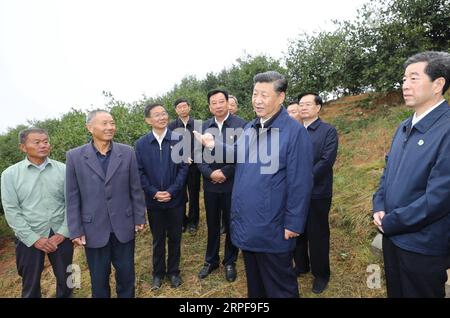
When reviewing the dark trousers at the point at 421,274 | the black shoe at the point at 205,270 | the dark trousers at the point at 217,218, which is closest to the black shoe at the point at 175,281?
the black shoe at the point at 205,270

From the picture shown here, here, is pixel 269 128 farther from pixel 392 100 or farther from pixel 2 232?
pixel 392 100

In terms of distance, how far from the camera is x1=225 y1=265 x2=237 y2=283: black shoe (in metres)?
3.86

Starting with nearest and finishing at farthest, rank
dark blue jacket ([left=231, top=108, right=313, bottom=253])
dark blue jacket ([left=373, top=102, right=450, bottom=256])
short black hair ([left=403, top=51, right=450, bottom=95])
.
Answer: dark blue jacket ([left=373, top=102, right=450, bottom=256])
short black hair ([left=403, top=51, right=450, bottom=95])
dark blue jacket ([left=231, top=108, right=313, bottom=253])

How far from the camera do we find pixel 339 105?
37.6 ft

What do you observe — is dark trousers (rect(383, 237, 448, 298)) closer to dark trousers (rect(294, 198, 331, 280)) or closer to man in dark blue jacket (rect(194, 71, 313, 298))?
man in dark blue jacket (rect(194, 71, 313, 298))

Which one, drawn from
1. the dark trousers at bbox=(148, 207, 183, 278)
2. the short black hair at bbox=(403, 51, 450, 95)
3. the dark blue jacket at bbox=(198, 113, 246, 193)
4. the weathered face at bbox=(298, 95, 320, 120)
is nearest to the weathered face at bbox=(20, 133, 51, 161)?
the dark trousers at bbox=(148, 207, 183, 278)

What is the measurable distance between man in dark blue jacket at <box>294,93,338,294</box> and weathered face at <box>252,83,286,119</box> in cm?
Result: 86

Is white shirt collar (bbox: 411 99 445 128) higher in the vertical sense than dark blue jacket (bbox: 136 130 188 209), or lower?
higher

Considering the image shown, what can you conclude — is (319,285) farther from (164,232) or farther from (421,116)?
(421,116)

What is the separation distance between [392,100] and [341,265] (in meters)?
7.35

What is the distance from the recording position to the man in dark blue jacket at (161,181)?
12.2ft

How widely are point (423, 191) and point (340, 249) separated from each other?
250cm

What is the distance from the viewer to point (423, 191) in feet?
7.24

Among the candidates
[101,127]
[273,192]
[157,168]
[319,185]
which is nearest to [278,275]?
[273,192]
